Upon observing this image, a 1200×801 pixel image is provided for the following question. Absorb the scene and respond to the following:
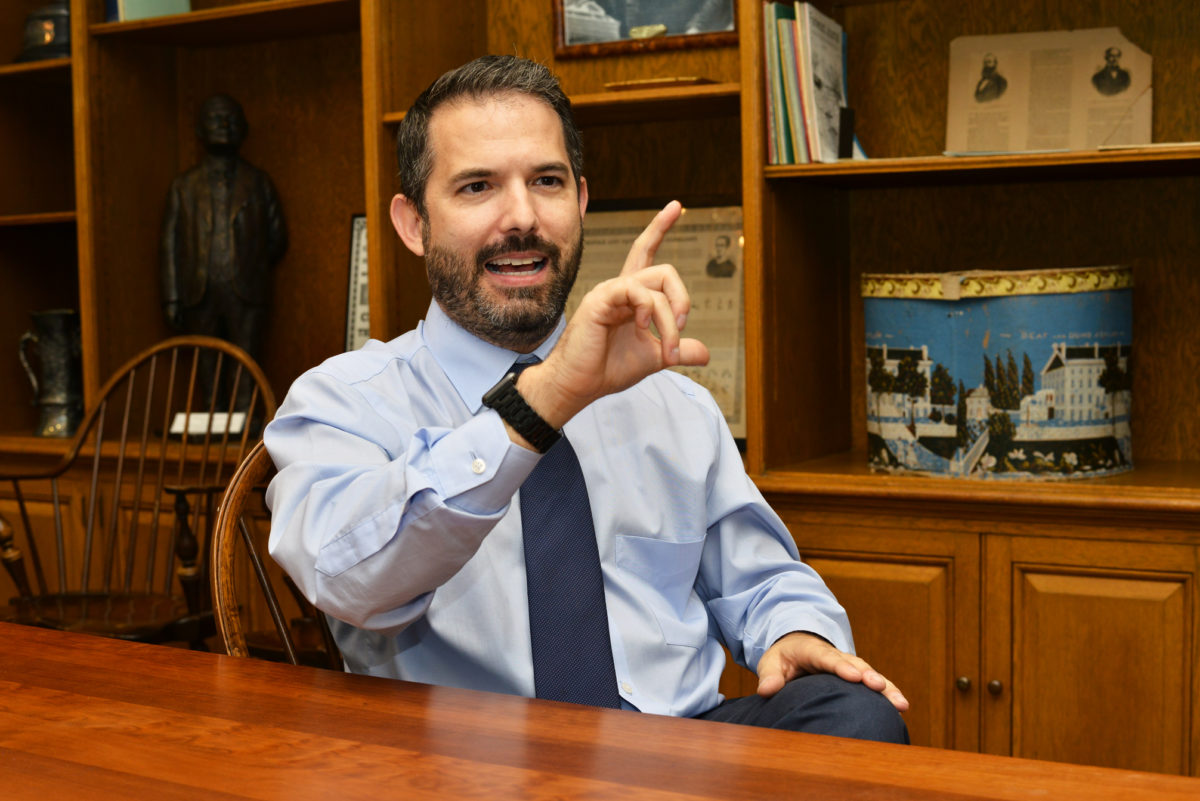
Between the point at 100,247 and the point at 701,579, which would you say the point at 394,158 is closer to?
the point at 100,247

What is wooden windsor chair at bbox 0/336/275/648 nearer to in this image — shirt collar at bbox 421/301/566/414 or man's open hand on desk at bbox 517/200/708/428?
shirt collar at bbox 421/301/566/414

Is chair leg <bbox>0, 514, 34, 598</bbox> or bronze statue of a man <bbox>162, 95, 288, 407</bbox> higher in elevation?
bronze statue of a man <bbox>162, 95, 288, 407</bbox>

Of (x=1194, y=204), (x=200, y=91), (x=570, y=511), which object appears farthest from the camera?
(x=200, y=91)

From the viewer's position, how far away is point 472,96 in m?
1.48

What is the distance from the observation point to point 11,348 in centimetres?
328

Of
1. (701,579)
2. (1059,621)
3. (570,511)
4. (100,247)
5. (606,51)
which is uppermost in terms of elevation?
(606,51)

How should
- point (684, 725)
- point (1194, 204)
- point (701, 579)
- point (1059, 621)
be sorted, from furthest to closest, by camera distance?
point (1194, 204)
point (1059, 621)
point (701, 579)
point (684, 725)

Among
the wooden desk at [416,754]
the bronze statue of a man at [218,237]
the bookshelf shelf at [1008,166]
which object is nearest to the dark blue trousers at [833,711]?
the wooden desk at [416,754]

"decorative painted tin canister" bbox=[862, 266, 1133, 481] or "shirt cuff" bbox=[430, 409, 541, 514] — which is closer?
"shirt cuff" bbox=[430, 409, 541, 514]

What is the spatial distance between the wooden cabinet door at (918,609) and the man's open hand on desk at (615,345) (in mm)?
1194

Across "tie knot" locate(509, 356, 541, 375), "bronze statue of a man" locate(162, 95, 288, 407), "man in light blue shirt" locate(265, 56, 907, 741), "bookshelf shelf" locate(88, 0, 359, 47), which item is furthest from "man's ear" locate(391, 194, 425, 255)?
"bronze statue of a man" locate(162, 95, 288, 407)

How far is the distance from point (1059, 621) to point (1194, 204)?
2.82 ft

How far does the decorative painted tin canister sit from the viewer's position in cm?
205

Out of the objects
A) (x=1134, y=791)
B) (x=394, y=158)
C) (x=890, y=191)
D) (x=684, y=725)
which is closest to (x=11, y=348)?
(x=394, y=158)
